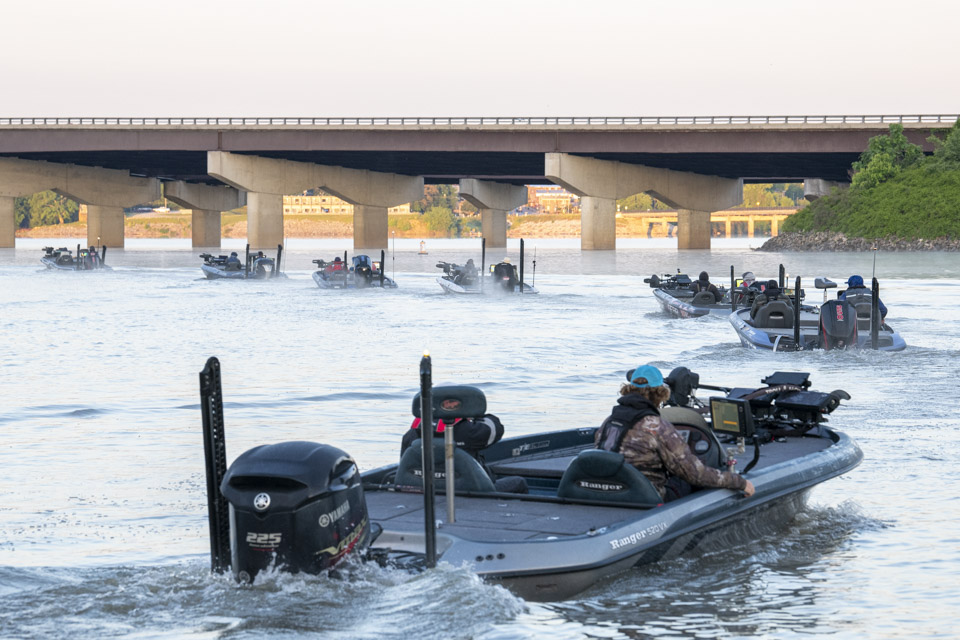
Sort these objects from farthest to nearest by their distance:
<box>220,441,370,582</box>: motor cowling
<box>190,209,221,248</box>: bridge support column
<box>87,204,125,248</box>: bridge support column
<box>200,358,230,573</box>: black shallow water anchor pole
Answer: <box>190,209,221,248</box>: bridge support column → <box>87,204,125,248</box>: bridge support column → <box>200,358,230,573</box>: black shallow water anchor pole → <box>220,441,370,582</box>: motor cowling

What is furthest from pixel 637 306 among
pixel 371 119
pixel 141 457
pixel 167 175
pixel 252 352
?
pixel 167 175

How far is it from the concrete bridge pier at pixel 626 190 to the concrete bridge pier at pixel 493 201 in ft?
67.0

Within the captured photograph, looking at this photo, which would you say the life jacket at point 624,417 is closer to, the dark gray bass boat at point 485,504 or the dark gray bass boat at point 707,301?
the dark gray bass boat at point 485,504

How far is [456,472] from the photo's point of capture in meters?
11.8

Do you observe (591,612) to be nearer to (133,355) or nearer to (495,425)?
(495,425)

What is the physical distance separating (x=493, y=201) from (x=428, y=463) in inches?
5078

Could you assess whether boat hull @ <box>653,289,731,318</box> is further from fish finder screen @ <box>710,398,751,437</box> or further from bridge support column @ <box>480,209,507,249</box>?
bridge support column @ <box>480,209,507,249</box>

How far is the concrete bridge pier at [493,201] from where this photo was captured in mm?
134875

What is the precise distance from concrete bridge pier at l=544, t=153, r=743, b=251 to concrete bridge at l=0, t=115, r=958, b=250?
0.13 meters

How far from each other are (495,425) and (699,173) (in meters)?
109

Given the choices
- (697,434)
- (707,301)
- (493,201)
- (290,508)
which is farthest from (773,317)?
(493,201)

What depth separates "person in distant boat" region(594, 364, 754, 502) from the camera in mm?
11195

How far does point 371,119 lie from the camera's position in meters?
99.5

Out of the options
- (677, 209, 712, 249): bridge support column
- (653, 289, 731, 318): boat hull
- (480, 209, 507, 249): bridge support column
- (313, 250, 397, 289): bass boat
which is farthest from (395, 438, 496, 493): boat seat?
(480, 209, 507, 249): bridge support column
